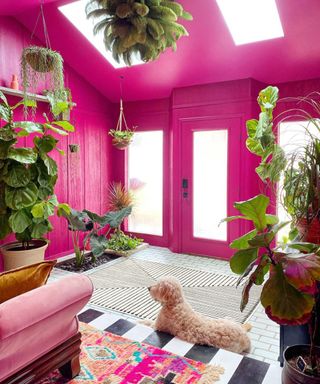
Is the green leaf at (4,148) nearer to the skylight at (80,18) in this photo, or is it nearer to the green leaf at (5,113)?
the green leaf at (5,113)

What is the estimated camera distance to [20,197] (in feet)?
11.1

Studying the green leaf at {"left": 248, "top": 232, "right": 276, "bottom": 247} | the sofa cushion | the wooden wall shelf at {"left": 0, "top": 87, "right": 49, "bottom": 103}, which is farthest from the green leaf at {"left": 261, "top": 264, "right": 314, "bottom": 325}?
the wooden wall shelf at {"left": 0, "top": 87, "right": 49, "bottom": 103}

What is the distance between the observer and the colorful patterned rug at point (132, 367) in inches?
77.2

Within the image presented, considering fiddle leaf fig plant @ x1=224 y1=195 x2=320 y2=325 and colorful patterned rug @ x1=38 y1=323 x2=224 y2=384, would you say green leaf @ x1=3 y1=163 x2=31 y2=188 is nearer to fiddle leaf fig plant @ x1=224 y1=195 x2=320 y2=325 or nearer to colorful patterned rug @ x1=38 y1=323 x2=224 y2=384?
colorful patterned rug @ x1=38 y1=323 x2=224 y2=384

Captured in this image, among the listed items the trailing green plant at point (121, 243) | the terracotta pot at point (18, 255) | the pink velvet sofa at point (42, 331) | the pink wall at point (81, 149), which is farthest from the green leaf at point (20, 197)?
the trailing green plant at point (121, 243)

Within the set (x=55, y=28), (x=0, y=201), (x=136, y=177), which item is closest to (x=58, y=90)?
(x=55, y=28)

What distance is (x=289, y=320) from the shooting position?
1.37m

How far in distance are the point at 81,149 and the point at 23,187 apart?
1.78 m

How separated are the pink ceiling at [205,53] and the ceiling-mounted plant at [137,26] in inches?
78.9

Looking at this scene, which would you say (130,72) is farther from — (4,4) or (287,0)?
(287,0)

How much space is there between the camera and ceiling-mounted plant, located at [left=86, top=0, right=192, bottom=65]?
5.29 feet

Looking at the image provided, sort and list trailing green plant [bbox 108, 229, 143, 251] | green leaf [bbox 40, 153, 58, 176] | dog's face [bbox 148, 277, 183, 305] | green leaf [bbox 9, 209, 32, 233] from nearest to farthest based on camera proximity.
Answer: dog's face [bbox 148, 277, 183, 305] < green leaf [bbox 9, 209, 32, 233] < green leaf [bbox 40, 153, 58, 176] < trailing green plant [bbox 108, 229, 143, 251]

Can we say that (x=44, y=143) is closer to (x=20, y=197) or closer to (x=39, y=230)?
(x=20, y=197)

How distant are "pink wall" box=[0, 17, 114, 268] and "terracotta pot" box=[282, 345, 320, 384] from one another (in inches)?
146
